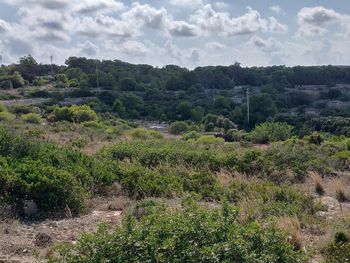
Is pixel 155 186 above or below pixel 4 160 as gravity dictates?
below

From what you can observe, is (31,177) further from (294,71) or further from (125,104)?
(294,71)

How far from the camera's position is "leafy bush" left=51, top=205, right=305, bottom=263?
474 cm

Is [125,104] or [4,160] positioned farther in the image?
[125,104]

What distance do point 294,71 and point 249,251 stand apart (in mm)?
71510

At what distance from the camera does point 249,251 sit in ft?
16.1

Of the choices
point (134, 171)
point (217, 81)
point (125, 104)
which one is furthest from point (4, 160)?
point (217, 81)

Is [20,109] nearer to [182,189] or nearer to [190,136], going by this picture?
[190,136]

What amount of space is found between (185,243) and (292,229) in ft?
7.83

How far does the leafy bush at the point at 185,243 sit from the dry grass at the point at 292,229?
1112 millimetres

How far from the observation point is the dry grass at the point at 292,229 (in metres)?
6.50

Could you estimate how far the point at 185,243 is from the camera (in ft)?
16.2

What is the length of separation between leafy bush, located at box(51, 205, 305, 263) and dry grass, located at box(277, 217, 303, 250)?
111cm

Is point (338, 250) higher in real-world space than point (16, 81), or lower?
lower

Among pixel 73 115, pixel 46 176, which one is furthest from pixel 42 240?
pixel 73 115
